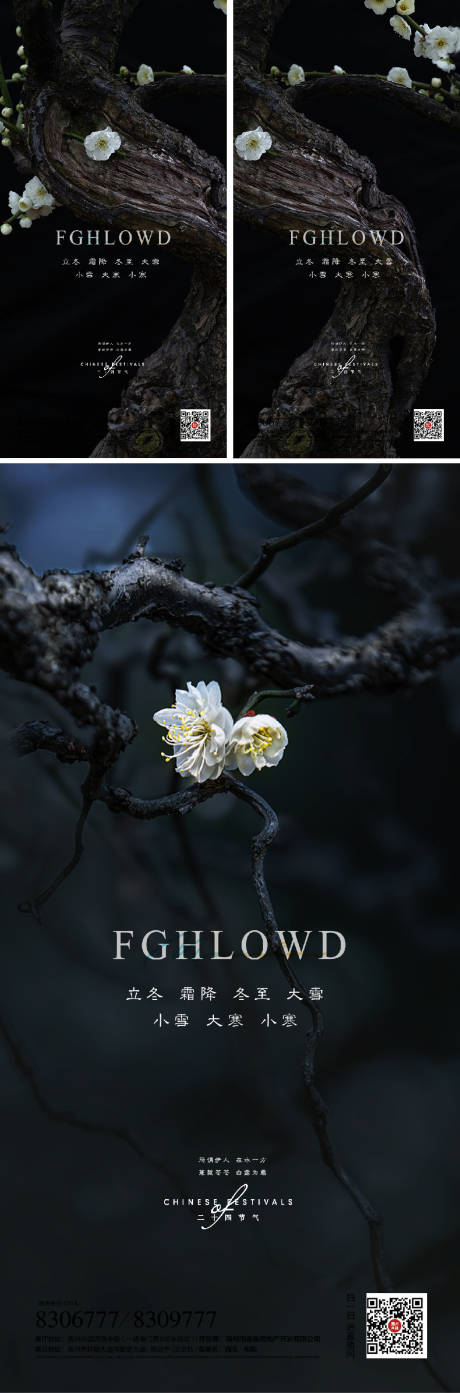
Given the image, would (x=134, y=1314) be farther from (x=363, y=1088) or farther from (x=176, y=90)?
(x=176, y=90)

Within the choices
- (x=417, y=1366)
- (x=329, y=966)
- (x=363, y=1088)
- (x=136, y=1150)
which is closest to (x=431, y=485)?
(x=329, y=966)

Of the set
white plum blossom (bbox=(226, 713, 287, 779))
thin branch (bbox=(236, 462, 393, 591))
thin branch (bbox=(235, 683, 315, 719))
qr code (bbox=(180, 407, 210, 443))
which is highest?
qr code (bbox=(180, 407, 210, 443))

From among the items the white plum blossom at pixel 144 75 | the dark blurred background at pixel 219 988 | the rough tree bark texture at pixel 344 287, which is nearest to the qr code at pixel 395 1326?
the dark blurred background at pixel 219 988

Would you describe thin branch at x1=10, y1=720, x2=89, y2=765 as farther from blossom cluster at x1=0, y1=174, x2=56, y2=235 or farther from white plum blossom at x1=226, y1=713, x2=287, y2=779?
blossom cluster at x1=0, y1=174, x2=56, y2=235

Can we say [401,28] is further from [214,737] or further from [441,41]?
[214,737]

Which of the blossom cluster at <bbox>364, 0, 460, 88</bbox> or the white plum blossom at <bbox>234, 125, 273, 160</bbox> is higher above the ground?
the blossom cluster at <bbox>364, 0, 460, 88</bbox>

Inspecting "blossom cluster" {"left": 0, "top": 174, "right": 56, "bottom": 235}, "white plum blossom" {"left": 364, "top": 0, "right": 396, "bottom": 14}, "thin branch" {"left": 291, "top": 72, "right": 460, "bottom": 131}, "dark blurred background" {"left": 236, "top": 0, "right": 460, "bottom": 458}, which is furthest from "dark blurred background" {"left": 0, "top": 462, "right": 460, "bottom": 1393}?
"white plum blossom" {"left": 364, "top": 0, "right": 396, "bottom": 14}

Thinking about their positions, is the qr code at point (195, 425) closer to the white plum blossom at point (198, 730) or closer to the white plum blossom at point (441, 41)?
the white plum blossom at point (198, 730)
